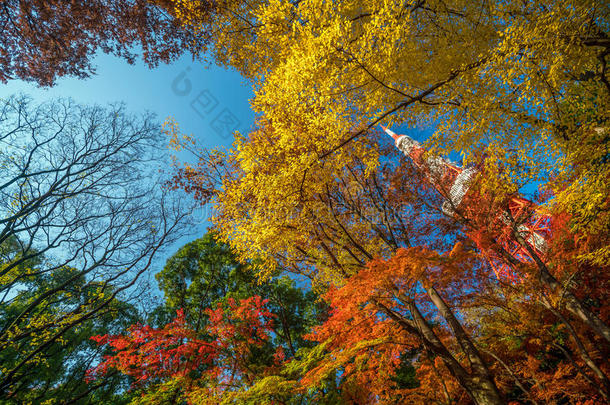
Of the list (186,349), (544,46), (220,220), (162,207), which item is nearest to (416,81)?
(544,46)

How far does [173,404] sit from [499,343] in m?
9.09

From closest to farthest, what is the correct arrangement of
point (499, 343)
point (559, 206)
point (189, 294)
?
point (559, 206), point (499, 343), point (189, 294)

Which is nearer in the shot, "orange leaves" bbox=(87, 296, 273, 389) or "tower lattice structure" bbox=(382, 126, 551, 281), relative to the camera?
"orange leaves" bbox=(87, 296, 273, 389)

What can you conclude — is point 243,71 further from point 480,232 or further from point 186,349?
point 480,232

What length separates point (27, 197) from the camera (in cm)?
564

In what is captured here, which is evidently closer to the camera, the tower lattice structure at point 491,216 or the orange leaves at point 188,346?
the orange leaves at point 188,346

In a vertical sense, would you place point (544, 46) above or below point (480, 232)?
above

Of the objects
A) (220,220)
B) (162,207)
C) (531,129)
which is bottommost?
(531,129)

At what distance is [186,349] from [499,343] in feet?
29.8

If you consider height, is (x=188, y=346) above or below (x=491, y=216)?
above

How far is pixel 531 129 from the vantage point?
10.6 ft

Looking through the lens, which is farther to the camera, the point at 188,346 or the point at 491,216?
the point at 491,216

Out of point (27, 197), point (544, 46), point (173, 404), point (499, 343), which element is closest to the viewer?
point (544, 46)

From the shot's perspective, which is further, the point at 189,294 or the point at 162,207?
the point at 189,294
